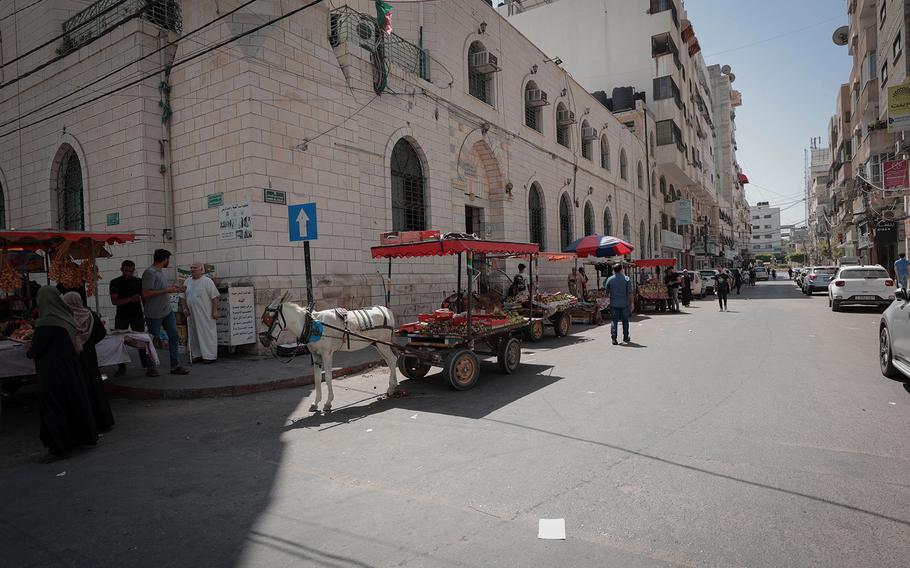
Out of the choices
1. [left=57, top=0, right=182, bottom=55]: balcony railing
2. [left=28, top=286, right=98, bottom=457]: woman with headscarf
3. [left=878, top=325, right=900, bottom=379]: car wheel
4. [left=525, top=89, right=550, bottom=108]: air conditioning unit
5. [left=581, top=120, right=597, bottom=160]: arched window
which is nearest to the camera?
[left=28, top=286, right=98, bottom=457]: woman with headscarf

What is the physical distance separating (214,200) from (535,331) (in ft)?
26.8

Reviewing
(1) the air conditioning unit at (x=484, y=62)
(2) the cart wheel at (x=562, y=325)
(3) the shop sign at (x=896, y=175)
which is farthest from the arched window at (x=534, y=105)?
(3) the shop sign at (x=896, y=175)

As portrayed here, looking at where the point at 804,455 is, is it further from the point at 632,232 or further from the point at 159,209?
the point at 632,232

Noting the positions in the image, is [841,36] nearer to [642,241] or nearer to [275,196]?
[642,241]

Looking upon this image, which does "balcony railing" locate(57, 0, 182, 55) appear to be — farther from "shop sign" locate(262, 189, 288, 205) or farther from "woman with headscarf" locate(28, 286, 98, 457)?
"woman with headscarf" locate(28, 286, 98, 457)

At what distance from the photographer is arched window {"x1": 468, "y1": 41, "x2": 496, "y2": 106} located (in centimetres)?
1861

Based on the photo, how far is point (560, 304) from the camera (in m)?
14.0

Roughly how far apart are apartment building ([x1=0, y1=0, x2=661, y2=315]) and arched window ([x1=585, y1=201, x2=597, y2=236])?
10370 millimetres

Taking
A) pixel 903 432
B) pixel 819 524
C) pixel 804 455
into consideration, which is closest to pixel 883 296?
pixel 903 432

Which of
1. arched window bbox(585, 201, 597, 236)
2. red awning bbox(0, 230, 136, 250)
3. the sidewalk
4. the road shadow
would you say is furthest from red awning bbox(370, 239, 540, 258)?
arched window bbox(585, 201, 597, 236)

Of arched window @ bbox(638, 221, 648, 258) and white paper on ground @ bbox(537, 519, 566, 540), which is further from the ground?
arched window @ bbox(638, 221, 648, 258)

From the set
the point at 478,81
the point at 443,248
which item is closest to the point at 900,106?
the point at 478,81

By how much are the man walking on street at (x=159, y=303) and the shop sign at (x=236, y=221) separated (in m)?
1.82

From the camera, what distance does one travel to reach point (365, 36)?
13211 mm
